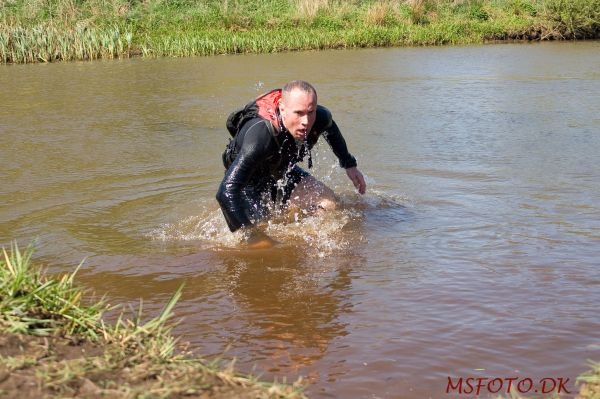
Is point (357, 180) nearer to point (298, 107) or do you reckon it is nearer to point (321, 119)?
point (321, 119)

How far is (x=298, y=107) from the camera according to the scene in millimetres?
5852

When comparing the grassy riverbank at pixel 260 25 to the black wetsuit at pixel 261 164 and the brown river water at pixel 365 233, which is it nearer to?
the brown river water at pixel 365 233

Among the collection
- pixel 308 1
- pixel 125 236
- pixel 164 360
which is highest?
pixel 308 1

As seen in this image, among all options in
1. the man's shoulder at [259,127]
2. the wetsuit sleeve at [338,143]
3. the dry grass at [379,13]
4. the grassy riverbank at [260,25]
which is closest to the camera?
the man's shoulder at [259,127]

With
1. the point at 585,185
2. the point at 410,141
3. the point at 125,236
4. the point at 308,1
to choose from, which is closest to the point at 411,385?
the point at 125,236

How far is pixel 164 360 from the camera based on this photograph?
3.03 meters

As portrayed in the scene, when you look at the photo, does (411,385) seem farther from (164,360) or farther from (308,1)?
(308,1)

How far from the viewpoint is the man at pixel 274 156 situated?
19.3ft

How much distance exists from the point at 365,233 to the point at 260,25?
2244 centimetres

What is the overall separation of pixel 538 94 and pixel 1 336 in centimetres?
1228

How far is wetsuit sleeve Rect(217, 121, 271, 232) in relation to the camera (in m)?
5.84

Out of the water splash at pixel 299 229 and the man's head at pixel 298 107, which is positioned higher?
the man's head at pixel 298 107

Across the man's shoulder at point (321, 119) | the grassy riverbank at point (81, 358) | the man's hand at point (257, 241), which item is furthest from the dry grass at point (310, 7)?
the grassy riverbank at point (81, 358)

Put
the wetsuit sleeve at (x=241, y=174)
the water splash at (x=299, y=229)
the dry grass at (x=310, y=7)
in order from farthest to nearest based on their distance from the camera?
the dry grass at (x=310, y=7) < the water splash at (x=299, y=229) < the wetsuit sleeve at (x=241, y=174)
